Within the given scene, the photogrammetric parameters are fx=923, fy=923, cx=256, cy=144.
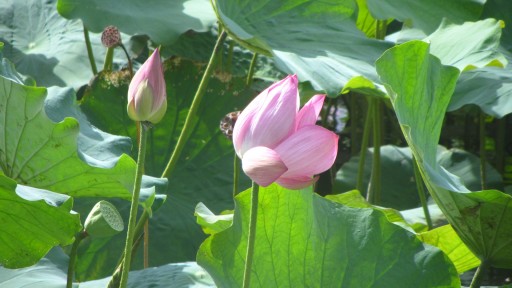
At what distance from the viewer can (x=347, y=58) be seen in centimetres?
170

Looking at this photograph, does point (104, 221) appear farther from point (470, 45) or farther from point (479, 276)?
point (470, 45)

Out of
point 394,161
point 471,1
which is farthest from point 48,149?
point 394,161

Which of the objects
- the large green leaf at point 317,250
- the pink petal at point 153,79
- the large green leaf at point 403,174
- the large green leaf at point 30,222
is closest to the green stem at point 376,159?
the large green leaf at point 403,174

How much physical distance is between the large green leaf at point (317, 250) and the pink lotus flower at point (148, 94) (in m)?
0.23

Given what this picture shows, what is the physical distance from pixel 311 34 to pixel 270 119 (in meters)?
1.01

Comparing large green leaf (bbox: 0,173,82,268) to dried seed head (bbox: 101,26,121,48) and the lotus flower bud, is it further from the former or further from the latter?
dried seed head (bbox: 101,26,121,48)

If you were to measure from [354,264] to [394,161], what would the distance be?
5.96 ft

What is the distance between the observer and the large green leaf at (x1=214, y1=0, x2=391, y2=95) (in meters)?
1.59

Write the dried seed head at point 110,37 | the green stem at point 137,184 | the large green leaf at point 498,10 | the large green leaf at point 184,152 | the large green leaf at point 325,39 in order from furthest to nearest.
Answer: the large green leaf at point 498,10 → the large green leaf at point 184,152 → the dried seed head at point 110,37 → the large green leaf at point 325,39 → the green stem at point 137,184

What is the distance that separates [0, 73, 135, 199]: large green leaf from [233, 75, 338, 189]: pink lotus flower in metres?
0.33

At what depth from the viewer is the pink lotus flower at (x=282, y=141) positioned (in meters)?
0.76

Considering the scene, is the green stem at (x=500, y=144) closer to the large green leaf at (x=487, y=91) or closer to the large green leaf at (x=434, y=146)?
the large green leaf at (x=487, y=91)

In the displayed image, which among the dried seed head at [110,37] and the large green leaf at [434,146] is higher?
the large green leaf at [434,146]

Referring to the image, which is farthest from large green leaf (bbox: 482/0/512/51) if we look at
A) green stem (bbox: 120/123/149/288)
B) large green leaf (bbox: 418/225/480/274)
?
green stem (bbox: 120/123/149/288)
